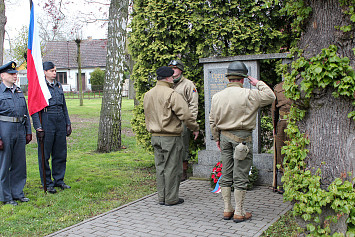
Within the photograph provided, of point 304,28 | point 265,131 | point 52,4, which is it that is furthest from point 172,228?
point 52,4

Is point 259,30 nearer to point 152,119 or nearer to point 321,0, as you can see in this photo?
point 152,119

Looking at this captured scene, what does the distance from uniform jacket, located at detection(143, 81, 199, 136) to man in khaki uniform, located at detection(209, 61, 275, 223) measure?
762 millimetres

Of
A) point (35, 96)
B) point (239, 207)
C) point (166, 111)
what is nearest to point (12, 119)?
point (35, 96)

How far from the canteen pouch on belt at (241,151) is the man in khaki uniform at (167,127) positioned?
4.09ft

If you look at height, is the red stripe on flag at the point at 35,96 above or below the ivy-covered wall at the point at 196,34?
below

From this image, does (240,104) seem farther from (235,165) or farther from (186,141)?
(186,141)

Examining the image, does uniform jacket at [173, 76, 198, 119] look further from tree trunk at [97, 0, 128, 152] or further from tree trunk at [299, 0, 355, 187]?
tree trunk at [97, 0, 128, 152]

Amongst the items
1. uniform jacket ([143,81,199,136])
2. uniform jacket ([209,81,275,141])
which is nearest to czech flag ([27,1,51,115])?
uniform jacket ([143,81,199,136])

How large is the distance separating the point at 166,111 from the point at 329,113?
2760 millimetres

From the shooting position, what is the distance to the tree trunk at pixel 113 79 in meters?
11.8

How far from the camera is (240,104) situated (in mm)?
5500

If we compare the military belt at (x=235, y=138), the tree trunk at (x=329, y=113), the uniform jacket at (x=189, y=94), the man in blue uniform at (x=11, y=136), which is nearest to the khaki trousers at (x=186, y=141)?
the uniform jacket at (x=189, y=94)

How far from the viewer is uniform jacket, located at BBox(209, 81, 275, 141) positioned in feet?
17.9

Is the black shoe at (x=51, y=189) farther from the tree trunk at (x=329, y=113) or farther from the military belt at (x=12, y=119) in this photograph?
the tree trunk at (x=329, y=113)
